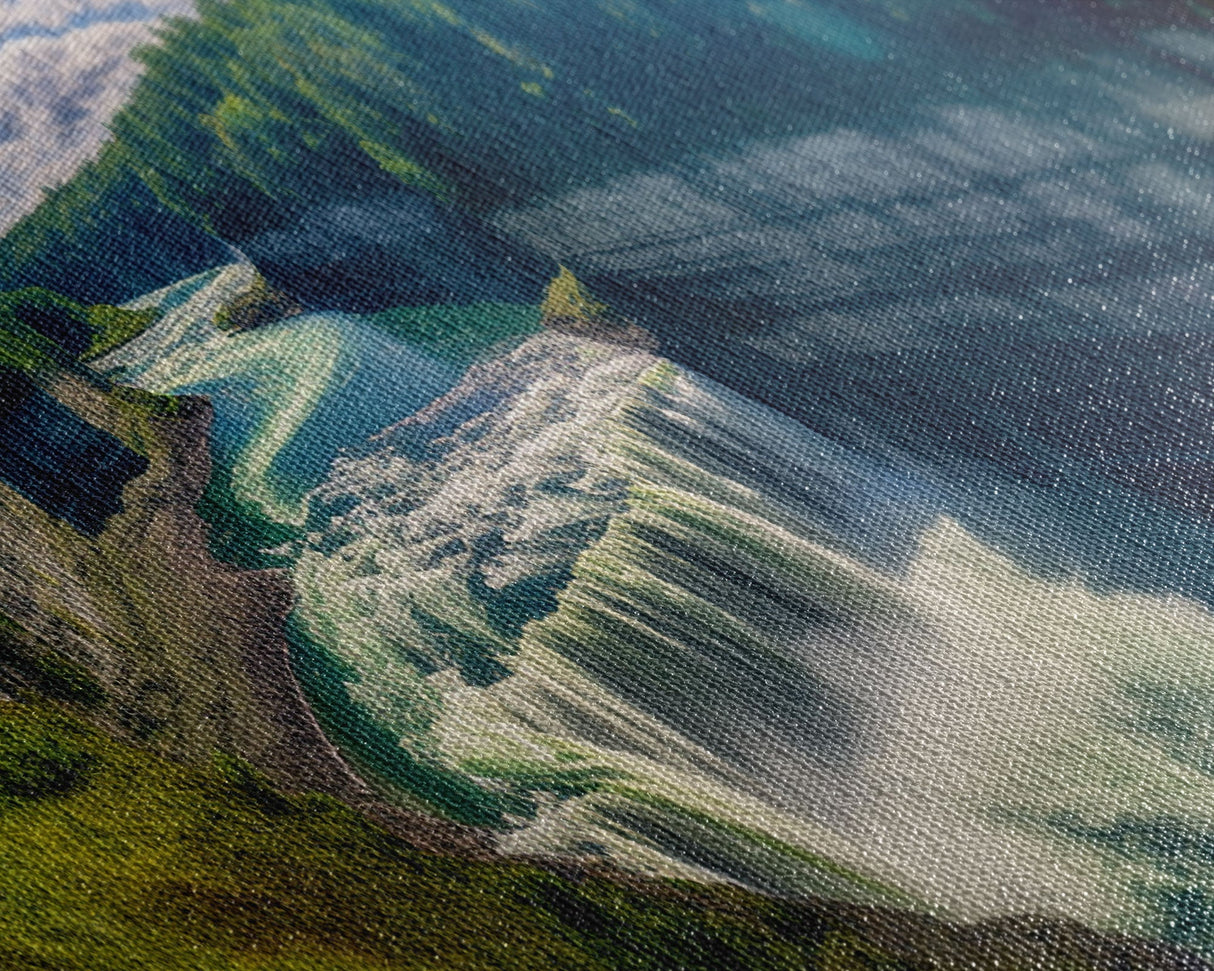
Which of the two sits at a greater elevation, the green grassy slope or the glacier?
the glacier

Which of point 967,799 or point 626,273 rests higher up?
point 626,273

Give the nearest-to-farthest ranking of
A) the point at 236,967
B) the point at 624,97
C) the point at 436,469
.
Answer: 1. the point at 236,967
2. the point at 436,469
3. the point at 624,97

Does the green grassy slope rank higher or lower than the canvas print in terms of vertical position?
lower

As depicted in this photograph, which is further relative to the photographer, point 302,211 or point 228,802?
point 302,211

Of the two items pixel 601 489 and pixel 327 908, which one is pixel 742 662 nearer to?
pixel 601 489

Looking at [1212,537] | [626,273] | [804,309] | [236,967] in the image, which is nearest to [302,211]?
[626,273]

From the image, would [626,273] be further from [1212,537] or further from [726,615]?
[1212,537]

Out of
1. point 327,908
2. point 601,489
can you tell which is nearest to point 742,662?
point 601,489

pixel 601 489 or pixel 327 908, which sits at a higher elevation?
pixel 601 489
